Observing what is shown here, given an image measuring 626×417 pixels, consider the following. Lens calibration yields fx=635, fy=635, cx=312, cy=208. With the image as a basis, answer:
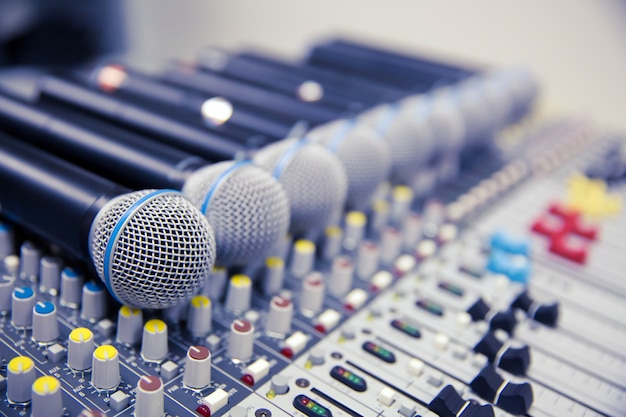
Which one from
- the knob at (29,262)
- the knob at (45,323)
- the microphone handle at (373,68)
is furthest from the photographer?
the microphone handle at (373,68)

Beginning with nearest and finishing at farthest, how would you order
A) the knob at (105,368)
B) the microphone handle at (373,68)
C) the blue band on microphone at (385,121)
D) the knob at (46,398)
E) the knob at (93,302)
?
the knob at (46,398), the knob at (105,368), the knob at (93,302), the blue band on microphone at (385,121), the microphone handle at (373,68)

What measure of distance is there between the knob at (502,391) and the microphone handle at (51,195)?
0.94 metres

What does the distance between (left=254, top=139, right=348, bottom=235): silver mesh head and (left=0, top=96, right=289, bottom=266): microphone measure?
0.12 metres

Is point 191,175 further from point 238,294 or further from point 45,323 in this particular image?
point 45,323

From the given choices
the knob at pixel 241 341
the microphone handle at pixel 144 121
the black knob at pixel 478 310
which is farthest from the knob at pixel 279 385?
the microphone handle at pixel 144 121

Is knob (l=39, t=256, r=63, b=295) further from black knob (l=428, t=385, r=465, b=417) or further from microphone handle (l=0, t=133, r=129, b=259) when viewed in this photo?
black knob (l=428, t=385, r=465, b=417)

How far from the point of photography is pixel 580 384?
60.2 inches

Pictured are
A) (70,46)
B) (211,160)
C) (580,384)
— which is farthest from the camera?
(70,46)

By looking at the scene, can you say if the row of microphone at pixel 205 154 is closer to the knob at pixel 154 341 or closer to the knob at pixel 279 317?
the knob at pixel 154 341

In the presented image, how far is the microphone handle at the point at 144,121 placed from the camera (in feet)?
6.13

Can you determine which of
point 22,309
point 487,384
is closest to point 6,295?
point 22,309

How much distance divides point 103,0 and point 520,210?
2982 mm

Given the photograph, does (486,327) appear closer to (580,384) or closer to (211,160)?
(580,384)

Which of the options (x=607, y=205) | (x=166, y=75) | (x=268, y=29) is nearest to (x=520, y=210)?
(x=607, y=205)
